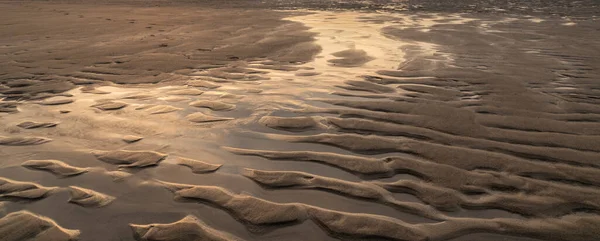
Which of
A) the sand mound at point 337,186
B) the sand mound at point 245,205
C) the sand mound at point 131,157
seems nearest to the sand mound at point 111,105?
the sand mound at point 131,157

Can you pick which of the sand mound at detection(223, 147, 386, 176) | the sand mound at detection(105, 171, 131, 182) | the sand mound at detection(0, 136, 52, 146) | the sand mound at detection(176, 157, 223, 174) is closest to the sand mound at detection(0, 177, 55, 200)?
the sand mound at detection(105, 171, 131, 182)

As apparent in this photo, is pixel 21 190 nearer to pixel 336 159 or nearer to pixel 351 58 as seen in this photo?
pixel 336 159

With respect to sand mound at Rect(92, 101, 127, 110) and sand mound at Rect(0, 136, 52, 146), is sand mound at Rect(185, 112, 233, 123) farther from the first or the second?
sand mound at Rect(0, 136, 52, 146)

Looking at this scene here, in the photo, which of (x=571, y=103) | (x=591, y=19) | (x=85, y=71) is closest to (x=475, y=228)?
(x=571, y=103)

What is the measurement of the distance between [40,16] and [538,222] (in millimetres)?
12167

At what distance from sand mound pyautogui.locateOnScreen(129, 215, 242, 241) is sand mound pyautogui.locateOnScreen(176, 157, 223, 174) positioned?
51cm

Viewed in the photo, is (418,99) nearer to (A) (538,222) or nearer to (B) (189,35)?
(A) (538,222)

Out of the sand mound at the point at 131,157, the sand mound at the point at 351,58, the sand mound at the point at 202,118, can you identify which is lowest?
the sand mound at the point at 351,58

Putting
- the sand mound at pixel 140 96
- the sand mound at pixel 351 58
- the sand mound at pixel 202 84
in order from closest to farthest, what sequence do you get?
1. the sand mound at pixel 140 96
2. the sand mound at pixel 202 84
3. the sand mound at pixel 351 58

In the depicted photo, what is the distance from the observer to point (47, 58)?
561cm

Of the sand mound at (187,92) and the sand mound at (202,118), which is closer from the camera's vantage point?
the sand mound at (202,118)

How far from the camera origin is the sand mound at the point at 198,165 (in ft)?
7.75

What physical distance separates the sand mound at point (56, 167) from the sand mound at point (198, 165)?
53 centimetres

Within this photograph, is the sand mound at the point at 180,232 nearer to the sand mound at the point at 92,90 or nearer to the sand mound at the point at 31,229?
the sand mound at the point at 31,229
